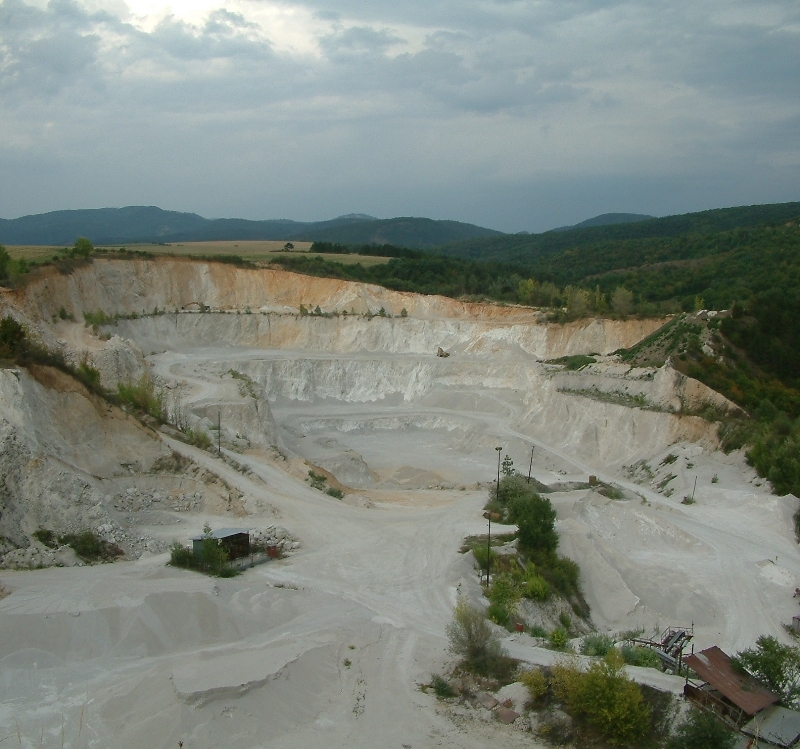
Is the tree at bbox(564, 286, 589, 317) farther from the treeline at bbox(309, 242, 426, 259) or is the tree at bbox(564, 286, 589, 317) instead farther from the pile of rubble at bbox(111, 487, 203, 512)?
the pile of rubble at bbox(111, 487, 203, 512)

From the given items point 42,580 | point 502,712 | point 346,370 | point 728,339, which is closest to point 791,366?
Result: point 728,339

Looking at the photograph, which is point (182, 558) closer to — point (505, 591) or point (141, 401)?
point (505, 591)

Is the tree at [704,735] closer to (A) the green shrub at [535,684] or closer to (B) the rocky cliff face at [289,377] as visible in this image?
(A) the green shrub at [535,684]

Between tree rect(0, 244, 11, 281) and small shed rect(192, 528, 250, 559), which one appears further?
tree rect(0, 244, 11, 281)

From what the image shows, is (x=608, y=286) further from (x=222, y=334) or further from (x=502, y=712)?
(x=502, y=712)

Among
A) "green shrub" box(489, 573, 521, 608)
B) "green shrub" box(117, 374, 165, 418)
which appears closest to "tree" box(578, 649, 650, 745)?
"green shrub" box(489, 573, 521, 608)

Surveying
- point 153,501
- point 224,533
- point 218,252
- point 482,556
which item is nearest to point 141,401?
point 153,501
